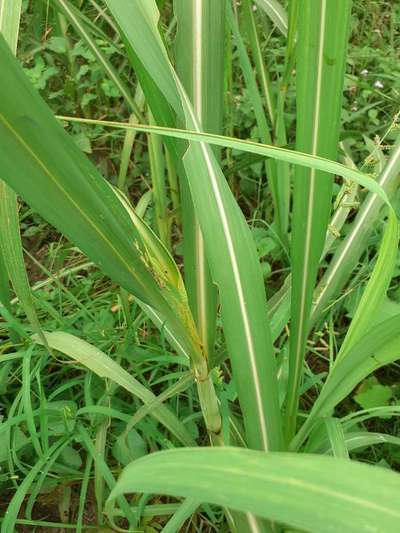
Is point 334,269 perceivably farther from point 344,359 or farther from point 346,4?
point 346,4

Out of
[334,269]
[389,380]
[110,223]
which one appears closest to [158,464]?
[110,223]

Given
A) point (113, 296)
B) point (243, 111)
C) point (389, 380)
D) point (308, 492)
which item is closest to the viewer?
point (308, 492)

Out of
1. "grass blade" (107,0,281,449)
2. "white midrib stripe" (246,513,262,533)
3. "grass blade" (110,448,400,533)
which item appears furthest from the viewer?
"white midrib stripe" (246,513,262,533)

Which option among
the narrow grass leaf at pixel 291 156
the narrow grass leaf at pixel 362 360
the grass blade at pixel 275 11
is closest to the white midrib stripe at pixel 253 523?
the narrow grass leaf at pixel 362 360

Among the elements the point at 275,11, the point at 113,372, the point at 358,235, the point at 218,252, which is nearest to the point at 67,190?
the point at 218,252

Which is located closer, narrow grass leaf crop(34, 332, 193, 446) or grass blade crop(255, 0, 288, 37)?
narrow grass leaf crop(34, 332, 193, 446)

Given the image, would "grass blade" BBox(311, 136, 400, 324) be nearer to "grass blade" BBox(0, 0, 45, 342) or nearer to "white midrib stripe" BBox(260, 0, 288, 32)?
"grass blade" BBox(0, 0, 45, 342)

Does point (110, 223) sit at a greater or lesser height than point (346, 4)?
lesser

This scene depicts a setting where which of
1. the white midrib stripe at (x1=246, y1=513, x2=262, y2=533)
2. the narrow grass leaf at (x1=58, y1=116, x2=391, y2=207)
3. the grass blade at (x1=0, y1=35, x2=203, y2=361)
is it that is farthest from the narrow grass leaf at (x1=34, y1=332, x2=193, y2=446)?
the narrow grass leaf at (x1=58, y1=116, x2=391, y2=207)

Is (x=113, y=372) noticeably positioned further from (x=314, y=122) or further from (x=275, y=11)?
(x=275, y=11)
